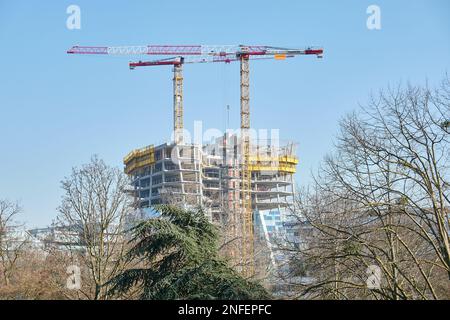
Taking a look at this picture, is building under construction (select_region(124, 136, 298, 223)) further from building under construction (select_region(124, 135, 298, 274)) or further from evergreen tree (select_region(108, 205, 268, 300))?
evergreen tree (select_region(108, 205, 268, 300))

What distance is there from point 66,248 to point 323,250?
11587 millimetres

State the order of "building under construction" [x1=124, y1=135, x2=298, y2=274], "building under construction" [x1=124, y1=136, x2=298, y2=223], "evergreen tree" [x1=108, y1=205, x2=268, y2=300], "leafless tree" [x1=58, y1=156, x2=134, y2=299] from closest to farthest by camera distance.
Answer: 1. "evergreen tree" [x1=108, y1=205, x2=268, y2=300]
2. "leafless tree" [x1=58, y1=156, x2=134, y2=299]
3. "building under construction" [x1=124, y1=135, x2=298, y2=274]
4. "building under construction" [x1=124, y1=136, x2=298, y2=223]

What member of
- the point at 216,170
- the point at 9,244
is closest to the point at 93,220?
the point at 9,244

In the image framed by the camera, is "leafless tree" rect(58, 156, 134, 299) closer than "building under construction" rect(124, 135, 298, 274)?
Yes

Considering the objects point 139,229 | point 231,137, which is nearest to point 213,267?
point 139,229

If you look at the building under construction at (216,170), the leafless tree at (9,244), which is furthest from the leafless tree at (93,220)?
the building under construction at (216,170)

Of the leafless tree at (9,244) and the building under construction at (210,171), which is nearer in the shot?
the leafless tree at (9,244)

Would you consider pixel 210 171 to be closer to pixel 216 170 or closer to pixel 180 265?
pixel 216 170

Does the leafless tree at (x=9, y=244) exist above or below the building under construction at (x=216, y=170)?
below

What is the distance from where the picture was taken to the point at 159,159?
78500 millimetres

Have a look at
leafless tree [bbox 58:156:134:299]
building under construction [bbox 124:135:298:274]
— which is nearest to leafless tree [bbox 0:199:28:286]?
leafless tree [bbox 58:156:134:299]

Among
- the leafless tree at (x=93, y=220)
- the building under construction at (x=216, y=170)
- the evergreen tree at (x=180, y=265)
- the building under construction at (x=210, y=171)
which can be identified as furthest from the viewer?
the building under construction at (x=210, y=171)

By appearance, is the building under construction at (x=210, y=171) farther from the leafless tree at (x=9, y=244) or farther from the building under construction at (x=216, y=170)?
the leafless tree at (x=9, y=244)
